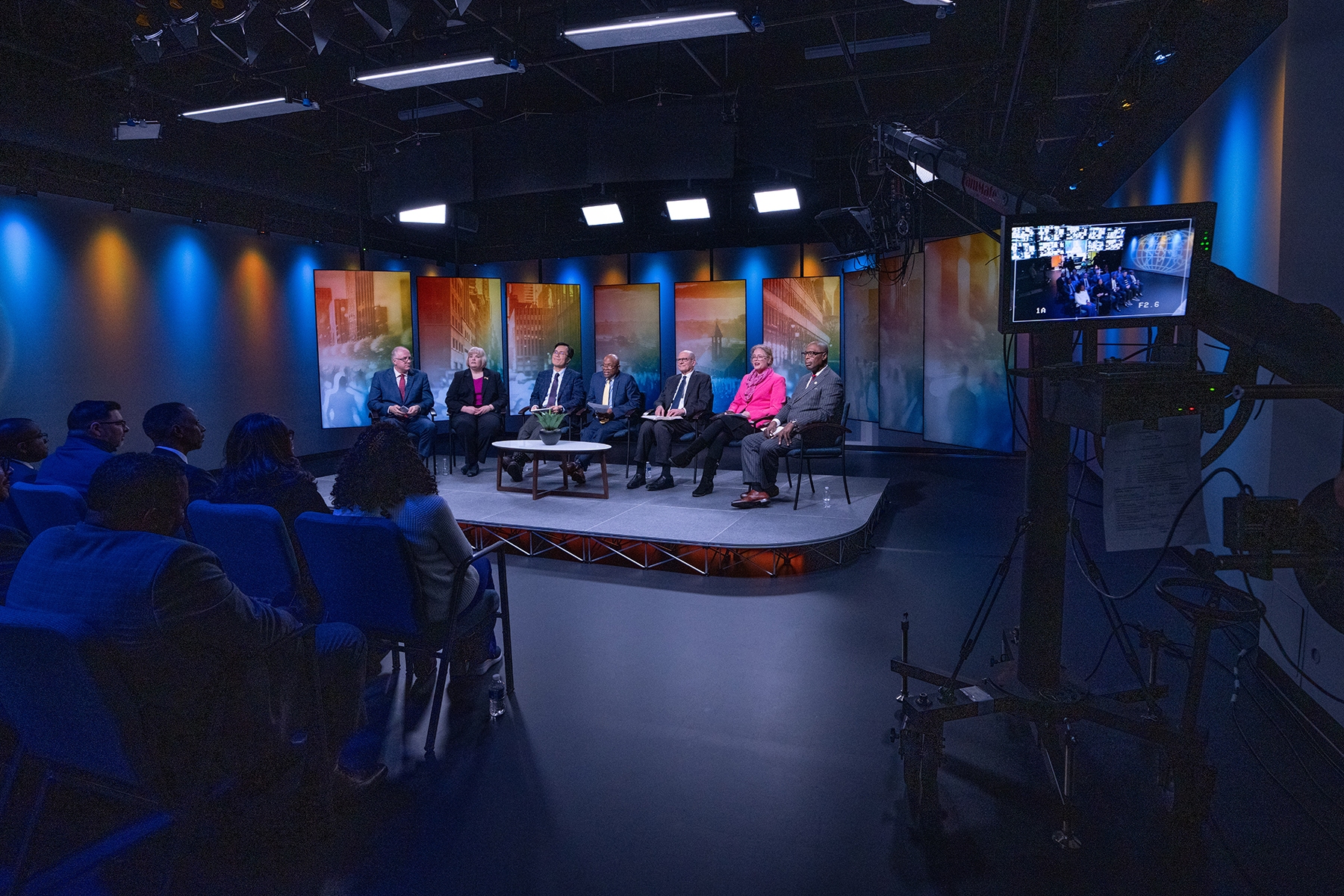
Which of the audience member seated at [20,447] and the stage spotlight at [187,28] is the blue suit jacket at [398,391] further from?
the audience member seated at [20,447]

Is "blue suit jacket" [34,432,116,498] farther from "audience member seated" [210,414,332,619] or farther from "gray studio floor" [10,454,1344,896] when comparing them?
"gray studio floor" [10,454,1344,896]

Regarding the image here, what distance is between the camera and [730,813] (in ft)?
7.00

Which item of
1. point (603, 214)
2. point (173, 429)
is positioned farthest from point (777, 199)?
point (173, 429)

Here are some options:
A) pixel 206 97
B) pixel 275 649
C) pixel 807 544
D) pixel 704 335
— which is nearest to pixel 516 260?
pixel 704 335

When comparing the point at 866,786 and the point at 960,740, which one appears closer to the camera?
the point at 866,786

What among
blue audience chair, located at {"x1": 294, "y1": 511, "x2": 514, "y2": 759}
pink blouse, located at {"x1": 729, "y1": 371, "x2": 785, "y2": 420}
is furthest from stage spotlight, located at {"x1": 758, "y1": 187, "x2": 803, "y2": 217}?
blue audience chair, located at {"x1": 294, "y1": 511, "x2": 514, "y2": 759}

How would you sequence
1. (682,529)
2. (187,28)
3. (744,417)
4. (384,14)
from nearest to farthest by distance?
1. (187,28)
2. (682,529)
3. (384,14)
4. (744,417)

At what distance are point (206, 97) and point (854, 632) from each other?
7.39 m

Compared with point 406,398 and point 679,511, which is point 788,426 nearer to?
point 679,511

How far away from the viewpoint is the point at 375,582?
2430 millimetres

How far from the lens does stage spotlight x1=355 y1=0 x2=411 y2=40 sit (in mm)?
4578

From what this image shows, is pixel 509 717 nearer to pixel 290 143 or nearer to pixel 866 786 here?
pixel 866 786

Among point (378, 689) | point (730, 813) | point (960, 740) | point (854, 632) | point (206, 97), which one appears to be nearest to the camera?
point (730, 813)

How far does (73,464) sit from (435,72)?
363 cm
